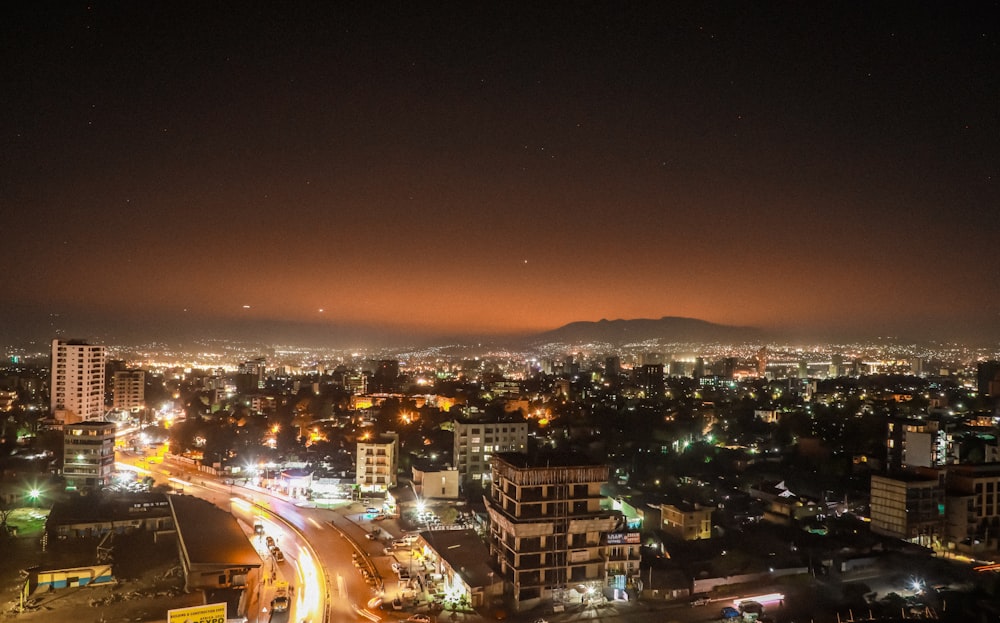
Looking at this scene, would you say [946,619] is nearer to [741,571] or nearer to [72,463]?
[741,571]

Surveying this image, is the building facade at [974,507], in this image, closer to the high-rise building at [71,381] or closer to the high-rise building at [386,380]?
the high-rise building at [386,380]

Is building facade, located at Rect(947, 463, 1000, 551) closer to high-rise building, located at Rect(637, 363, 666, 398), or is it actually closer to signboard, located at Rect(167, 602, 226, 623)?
signboard, located at Rect(167, 602, 226, 623)

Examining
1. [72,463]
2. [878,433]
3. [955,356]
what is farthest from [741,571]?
[955,356]

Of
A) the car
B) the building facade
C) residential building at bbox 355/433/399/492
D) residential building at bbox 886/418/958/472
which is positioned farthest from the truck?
residential building at bbox 886/418/958/472

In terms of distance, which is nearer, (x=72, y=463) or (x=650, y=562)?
(x=650, y=562)

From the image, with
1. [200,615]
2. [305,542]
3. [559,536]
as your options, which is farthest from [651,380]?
[200,615]

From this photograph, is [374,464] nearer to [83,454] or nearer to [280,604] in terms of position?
[83,454]

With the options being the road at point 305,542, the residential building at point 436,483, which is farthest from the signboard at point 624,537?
the residential building at point 436,483
